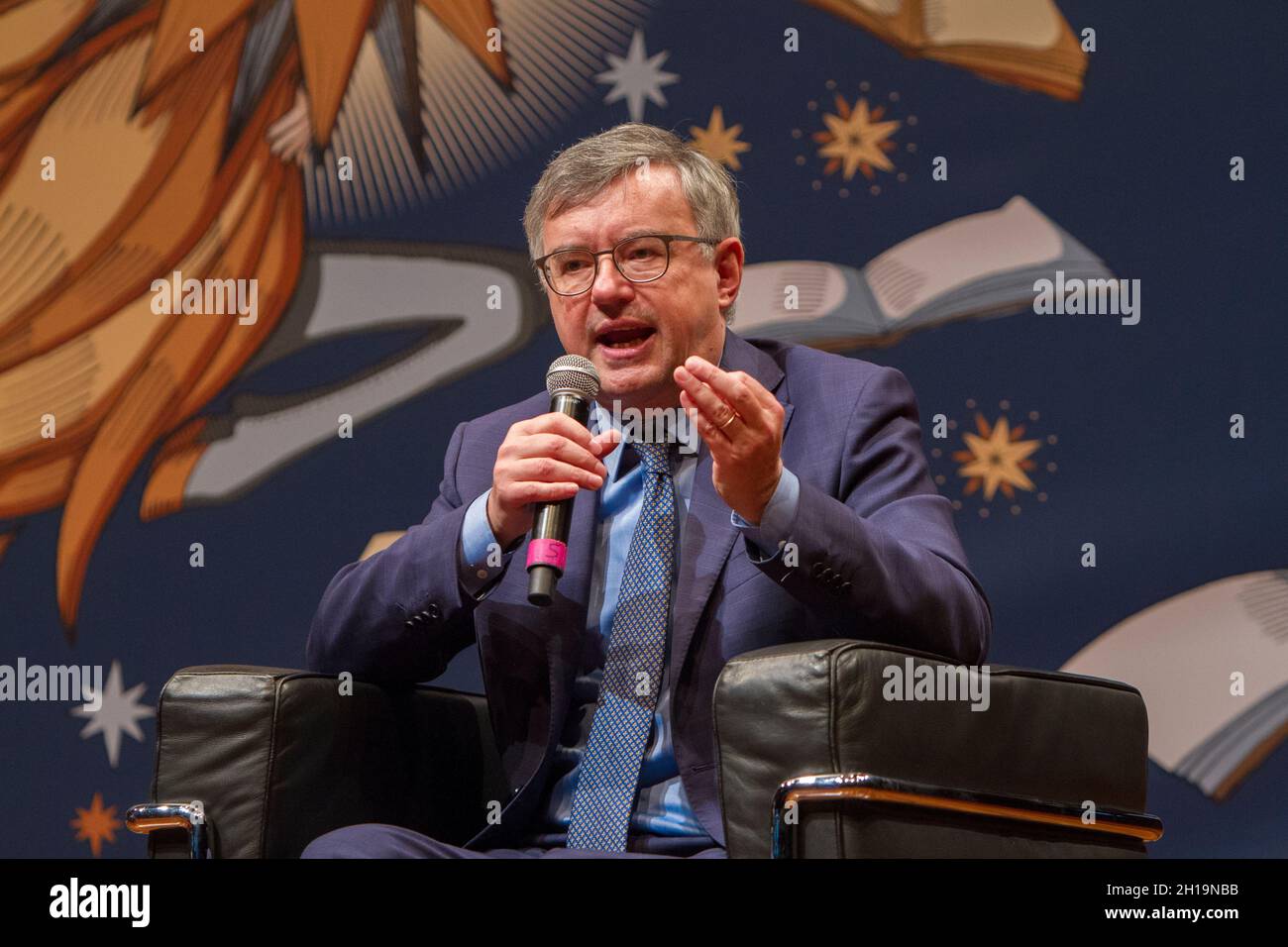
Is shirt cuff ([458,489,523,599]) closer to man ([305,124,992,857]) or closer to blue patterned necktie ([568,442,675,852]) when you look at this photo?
man ([305,124,992,857])

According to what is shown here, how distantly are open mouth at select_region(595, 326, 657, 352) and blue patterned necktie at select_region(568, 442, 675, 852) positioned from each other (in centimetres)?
19

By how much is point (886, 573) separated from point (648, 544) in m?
0.42

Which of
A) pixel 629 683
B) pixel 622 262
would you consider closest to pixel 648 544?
pixel 629 683

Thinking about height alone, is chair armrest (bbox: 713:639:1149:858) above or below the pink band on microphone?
below

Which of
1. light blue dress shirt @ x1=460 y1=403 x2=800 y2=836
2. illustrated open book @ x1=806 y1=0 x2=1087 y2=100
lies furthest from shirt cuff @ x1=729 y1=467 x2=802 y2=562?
illustrated open book @ x1=806 y1=0 x2=1087 y2=100

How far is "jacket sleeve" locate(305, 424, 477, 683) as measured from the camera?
2.03m

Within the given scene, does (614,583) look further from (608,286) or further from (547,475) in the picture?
A: (608,286)

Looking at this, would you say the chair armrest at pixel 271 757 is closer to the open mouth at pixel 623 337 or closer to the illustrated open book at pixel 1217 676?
the open mouth at pixel 623 337

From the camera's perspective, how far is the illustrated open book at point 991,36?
2.93m

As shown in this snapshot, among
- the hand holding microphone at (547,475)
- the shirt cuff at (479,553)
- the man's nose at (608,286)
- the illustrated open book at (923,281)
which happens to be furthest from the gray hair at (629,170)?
the illustrated open book at (923,281)

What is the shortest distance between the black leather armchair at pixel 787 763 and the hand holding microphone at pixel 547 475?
319 millimetres

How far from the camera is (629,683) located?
6.57 ft
